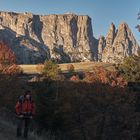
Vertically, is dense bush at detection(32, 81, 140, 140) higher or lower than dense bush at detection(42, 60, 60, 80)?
lower

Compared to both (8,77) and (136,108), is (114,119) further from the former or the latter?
(8,77)

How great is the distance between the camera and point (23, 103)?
17906 mm

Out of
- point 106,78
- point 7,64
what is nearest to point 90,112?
point 106,78

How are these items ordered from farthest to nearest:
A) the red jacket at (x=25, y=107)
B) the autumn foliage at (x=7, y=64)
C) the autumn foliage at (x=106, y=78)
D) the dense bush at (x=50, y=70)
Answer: the dense bush at (x=50, y=70), the autumn foliage at (x=7, y=64), the autumn foliage at (x=106, y=78), the red jacket at (x=25, y=107)

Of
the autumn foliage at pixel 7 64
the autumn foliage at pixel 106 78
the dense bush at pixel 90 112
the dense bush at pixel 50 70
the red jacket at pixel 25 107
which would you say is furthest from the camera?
the dense bush at pixel 50 70

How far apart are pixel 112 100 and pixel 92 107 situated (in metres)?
2.26

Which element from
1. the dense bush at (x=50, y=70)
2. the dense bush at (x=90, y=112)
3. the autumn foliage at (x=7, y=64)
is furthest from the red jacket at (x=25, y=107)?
the dense bush at (x=50, y=70)

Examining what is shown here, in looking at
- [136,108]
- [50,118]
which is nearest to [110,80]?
[136,108]

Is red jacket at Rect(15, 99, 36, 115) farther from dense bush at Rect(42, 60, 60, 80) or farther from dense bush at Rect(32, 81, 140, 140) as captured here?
dense bush at Rect(42, 60, 60, 80)

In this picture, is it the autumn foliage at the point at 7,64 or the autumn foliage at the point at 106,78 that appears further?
the autumn foliage at the point at 7,64

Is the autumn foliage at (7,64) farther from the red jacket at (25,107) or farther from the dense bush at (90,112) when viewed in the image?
the red jacket at (25,107)

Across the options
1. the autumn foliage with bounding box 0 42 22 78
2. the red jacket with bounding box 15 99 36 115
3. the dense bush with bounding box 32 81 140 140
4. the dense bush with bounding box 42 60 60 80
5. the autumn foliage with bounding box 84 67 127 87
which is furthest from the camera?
the dense bush with bounding box 42 60 60 80

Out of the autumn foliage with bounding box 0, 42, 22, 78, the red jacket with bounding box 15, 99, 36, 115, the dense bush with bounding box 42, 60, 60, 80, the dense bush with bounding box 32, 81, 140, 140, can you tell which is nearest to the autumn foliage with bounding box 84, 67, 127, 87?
the dense bush with bounding box 32, 81, 140, 140

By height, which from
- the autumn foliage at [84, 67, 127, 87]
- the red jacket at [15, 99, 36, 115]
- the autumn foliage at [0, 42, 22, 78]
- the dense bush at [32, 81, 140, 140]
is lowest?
the dense bush at [32, 81, 140, 140]
